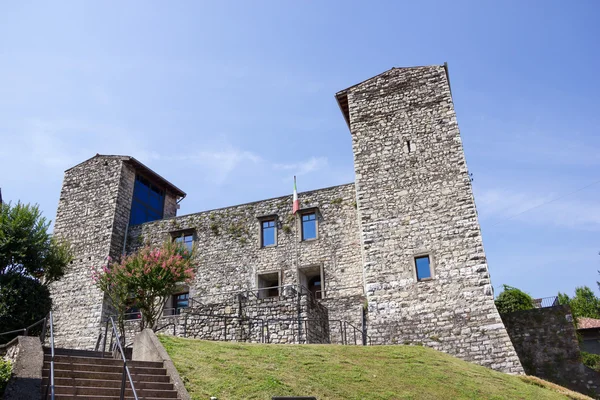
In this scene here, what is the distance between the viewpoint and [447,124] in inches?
680

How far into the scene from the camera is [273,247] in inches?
807

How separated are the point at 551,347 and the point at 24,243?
1567 cm

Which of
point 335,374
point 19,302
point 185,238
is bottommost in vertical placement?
point 335,374

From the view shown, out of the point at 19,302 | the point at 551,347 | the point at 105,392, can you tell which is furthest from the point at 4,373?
the point at 551,347

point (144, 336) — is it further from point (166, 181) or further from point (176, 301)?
point (166, 181)

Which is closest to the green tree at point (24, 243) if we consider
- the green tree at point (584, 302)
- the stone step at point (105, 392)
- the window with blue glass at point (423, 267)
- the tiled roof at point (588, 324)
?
the stone step at point (105, 392)

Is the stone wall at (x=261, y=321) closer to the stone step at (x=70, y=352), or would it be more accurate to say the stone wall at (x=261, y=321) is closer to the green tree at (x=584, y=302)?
the stone step at (x=70, y=352)

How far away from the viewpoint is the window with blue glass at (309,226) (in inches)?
Answer: 792

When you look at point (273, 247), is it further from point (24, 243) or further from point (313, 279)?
point (24, 243)

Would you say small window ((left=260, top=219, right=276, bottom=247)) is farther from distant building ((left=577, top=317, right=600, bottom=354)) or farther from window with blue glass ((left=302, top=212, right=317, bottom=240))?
distant building ((left=577, top=317, right=600, bottom=354))

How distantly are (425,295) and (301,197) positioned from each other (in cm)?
745

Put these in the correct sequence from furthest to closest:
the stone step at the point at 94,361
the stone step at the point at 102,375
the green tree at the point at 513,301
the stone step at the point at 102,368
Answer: the green tree at the point at 513,301, the stone step at the point at 94,361, the stone step at the point at 102,368, the stone step at the point at 102,375

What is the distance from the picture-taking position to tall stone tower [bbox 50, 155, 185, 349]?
20922mm

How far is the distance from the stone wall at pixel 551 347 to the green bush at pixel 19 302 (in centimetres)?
1361
